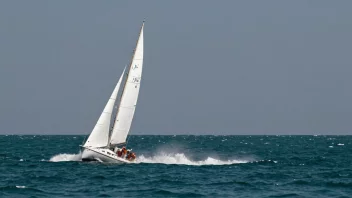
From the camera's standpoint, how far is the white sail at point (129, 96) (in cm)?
5819

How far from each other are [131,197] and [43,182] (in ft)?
29.1

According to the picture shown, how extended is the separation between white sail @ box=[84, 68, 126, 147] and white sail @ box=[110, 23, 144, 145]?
73 centimetres

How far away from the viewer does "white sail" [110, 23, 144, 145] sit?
191 feet

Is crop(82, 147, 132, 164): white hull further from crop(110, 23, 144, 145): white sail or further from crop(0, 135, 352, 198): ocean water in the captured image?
crop(110, 23, 144, 145): white sail

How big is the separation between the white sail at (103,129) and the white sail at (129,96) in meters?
0.73

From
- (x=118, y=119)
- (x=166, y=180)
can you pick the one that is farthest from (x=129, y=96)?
(x=166, y=180)

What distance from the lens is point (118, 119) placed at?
192 feet

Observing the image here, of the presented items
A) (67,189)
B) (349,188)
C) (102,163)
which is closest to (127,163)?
(102,163)

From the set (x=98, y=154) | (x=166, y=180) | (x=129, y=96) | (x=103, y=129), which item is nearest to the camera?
(x=166, y=180)

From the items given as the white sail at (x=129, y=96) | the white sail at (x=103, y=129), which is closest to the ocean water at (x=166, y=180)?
the white sail at (x=103, y=129)

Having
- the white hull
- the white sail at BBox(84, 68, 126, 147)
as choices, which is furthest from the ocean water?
the white sail at BBox(84, 68, 126, 147)

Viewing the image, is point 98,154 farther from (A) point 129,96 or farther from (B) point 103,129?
(A) point 129,96

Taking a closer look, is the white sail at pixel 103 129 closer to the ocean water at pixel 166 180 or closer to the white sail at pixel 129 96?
A: the white sail at pixel 129 96

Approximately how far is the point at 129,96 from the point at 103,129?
3709 mm
